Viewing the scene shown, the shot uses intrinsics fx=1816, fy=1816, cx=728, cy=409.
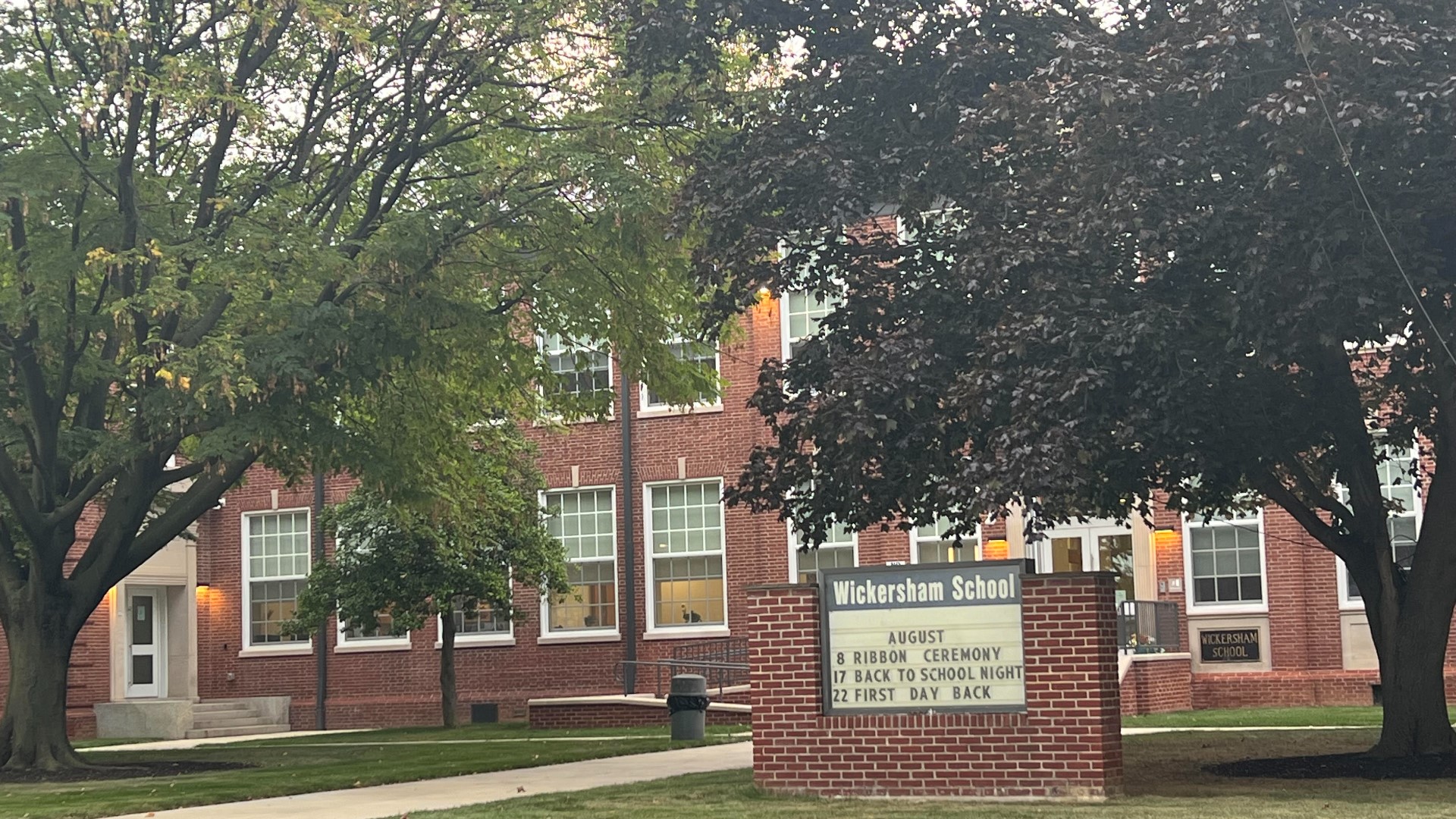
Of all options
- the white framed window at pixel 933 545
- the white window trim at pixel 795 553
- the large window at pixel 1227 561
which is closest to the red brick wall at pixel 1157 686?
the large window at pixel 1227 561

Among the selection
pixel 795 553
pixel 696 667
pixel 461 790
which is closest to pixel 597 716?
pixel 696 667

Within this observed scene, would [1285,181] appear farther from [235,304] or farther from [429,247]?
[235,304]

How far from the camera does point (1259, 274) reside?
41.5 ft

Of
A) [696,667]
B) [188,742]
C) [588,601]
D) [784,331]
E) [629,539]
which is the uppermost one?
[784,331]

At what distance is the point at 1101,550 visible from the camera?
30703 millimetres

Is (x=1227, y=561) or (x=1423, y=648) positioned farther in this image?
(x=1227, y=561)

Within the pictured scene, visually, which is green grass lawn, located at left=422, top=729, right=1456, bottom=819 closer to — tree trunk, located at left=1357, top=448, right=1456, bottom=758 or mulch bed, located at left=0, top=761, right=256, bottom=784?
tree trunk, located at left=1357, top=448, right=1456, bottom=758

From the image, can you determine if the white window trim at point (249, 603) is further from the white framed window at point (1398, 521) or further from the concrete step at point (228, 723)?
the white framed window at point (1398, 521)

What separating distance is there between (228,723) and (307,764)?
14531mm

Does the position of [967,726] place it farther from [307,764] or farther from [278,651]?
[278,651]

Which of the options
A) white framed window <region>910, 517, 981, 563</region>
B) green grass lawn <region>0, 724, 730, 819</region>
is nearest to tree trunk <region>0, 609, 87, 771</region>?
green grass lawn <region>0, 724, 730, 819</region>

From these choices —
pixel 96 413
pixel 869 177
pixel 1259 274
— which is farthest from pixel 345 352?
pixel 1259 274

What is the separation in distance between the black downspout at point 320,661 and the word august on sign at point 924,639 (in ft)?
73.2

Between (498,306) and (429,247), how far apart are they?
259 centimetres
